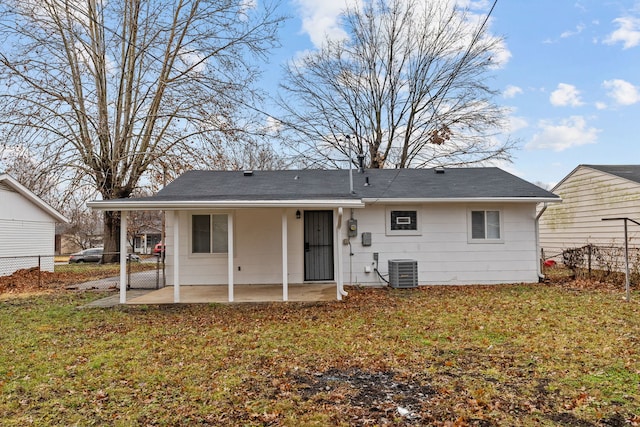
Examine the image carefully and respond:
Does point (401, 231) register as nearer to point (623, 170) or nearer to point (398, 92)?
point (623, 170)

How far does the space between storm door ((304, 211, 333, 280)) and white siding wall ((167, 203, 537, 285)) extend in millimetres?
189

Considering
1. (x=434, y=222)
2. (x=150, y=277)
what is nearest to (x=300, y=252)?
(x=434, y=222)

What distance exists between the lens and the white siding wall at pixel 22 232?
1391 centimetres

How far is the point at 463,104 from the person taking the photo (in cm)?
2094

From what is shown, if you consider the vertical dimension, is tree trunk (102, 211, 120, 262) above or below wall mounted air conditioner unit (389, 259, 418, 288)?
above

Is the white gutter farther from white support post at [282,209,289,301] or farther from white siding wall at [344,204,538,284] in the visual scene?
white siding wall at [344,204,538,284]

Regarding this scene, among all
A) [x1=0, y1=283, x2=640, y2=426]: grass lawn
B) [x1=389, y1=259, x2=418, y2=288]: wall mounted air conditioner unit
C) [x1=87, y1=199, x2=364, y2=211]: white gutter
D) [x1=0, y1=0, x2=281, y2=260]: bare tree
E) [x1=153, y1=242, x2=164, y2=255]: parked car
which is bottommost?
[x1=0, y1=283, x2=640, y2=426]: grass lawn

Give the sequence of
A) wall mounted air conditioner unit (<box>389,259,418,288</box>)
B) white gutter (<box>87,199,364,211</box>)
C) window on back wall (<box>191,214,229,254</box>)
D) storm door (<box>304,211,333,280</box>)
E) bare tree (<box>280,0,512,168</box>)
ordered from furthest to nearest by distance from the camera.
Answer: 1. bare tree (<box>280,0,512,168</box>)
2. storm door (<box>304,211,333,280</box>)
3. window on back wall (<box>191,214,229,254</box>)
4. wall mounted air conditioner unit (<box>389,259,418,288</box>)
5. white gutter (<box>87,199,364,211</box>)

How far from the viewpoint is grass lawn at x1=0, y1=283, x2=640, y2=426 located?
3340 mm

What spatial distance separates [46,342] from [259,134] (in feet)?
47.2

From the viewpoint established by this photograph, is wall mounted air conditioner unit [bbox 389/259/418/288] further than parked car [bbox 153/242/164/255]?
No

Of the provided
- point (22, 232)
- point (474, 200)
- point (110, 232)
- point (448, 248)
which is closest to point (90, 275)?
point (22, 232)

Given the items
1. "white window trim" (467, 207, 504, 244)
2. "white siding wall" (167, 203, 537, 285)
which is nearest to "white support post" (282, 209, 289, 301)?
"white siding wall" (167, 203, 537, 285)

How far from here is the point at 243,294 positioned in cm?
894
